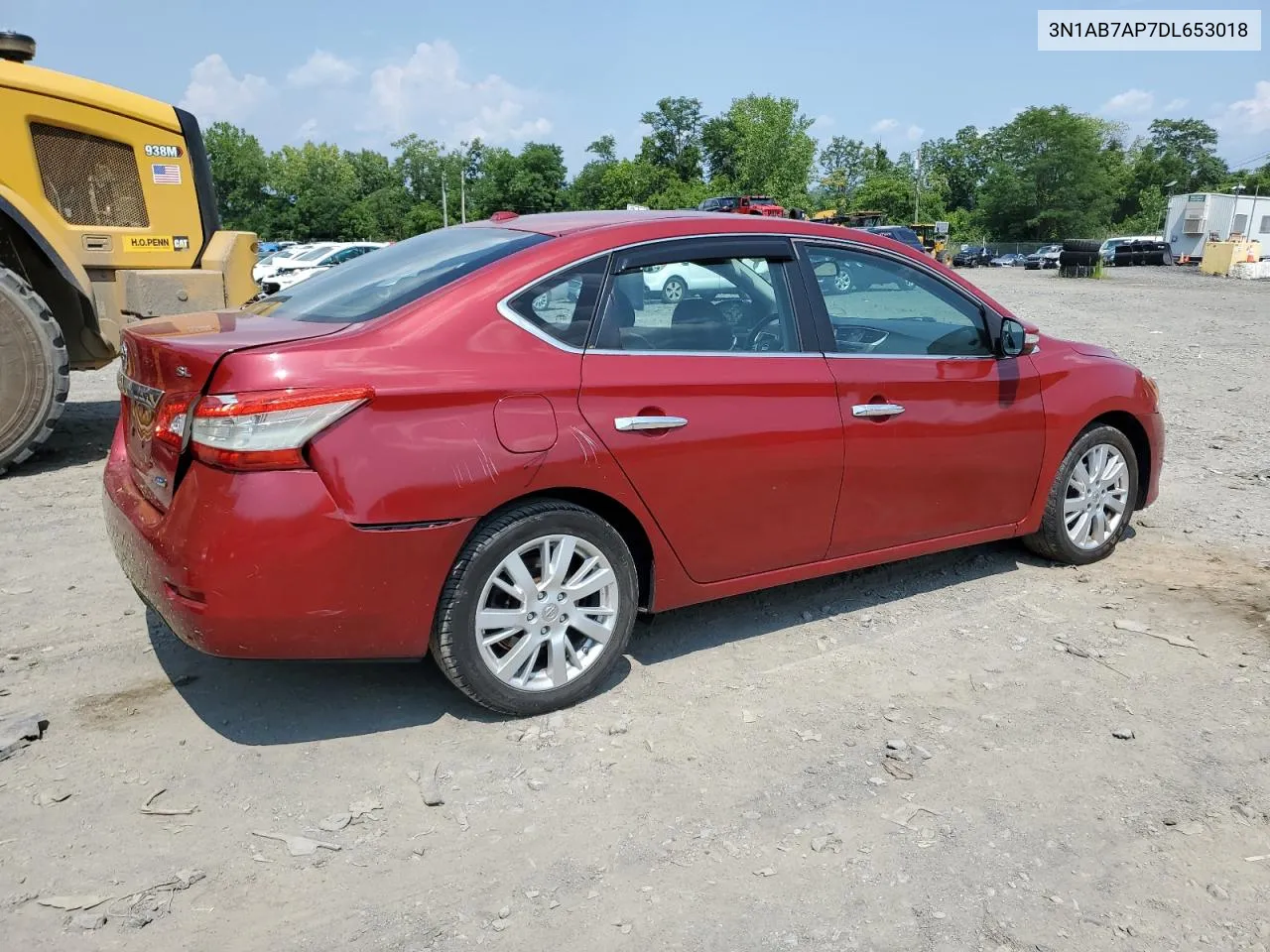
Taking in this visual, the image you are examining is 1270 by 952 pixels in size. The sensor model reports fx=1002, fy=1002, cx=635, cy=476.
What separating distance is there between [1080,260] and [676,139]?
217 ft

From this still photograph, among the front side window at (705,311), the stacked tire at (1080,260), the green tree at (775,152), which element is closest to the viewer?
the front side window at (705,311)

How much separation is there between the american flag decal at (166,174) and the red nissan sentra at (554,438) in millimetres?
4403

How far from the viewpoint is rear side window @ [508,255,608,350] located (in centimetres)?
344

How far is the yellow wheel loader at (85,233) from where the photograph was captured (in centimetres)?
666

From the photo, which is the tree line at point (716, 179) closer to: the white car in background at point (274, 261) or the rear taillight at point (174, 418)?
the white car in background at point (274, 261)

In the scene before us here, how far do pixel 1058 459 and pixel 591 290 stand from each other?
2613 mm

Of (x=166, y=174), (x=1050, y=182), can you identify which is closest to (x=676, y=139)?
(x=1050, y=182)

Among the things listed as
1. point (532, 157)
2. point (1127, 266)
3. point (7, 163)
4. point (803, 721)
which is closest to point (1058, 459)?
point (803, 721)

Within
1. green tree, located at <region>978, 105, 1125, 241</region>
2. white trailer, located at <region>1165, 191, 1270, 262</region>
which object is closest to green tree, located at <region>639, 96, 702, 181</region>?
green tree, located at <region>978, 105, 1125, 241</region>

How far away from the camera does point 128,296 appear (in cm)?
752

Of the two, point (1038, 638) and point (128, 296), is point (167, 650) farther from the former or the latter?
point (128, 296)

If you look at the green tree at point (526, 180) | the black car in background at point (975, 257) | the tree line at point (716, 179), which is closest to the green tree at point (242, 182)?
the tree line at point (716, 179)

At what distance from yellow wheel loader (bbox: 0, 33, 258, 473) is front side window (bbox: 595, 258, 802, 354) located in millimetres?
4928

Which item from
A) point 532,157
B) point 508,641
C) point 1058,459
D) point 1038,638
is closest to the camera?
point 508,641
